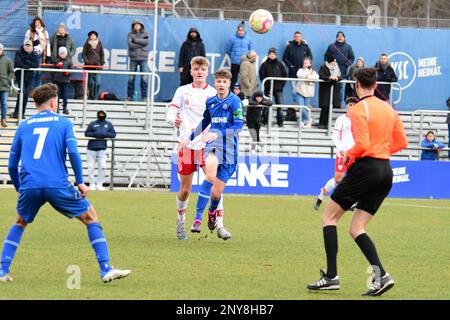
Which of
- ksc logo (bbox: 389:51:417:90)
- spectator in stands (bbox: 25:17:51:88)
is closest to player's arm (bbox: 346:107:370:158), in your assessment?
spectator in stands (bbox: 25:17:51:88)

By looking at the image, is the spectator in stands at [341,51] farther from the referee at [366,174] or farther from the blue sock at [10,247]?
the blue sock at [10,247]

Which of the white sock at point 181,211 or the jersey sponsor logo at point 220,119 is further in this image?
the white sock at point 181,211

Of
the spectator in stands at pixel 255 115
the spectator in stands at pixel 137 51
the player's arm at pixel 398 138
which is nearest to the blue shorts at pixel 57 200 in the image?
the player's arm at pixel 398 138

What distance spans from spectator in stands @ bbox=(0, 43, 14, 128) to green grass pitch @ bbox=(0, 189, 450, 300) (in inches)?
258

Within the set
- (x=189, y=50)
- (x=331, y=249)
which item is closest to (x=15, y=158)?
(x=331, y=249)

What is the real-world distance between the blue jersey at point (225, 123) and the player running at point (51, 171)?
467cm

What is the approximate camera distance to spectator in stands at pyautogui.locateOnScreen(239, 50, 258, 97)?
27312 mm

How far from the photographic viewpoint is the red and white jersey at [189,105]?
47.9 feet

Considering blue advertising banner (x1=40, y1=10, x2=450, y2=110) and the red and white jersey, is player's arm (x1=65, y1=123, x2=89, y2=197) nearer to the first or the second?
the red and white jersey

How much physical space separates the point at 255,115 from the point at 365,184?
56.7 feet

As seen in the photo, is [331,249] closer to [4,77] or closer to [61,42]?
[4,77]

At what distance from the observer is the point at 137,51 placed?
90.6 ft
